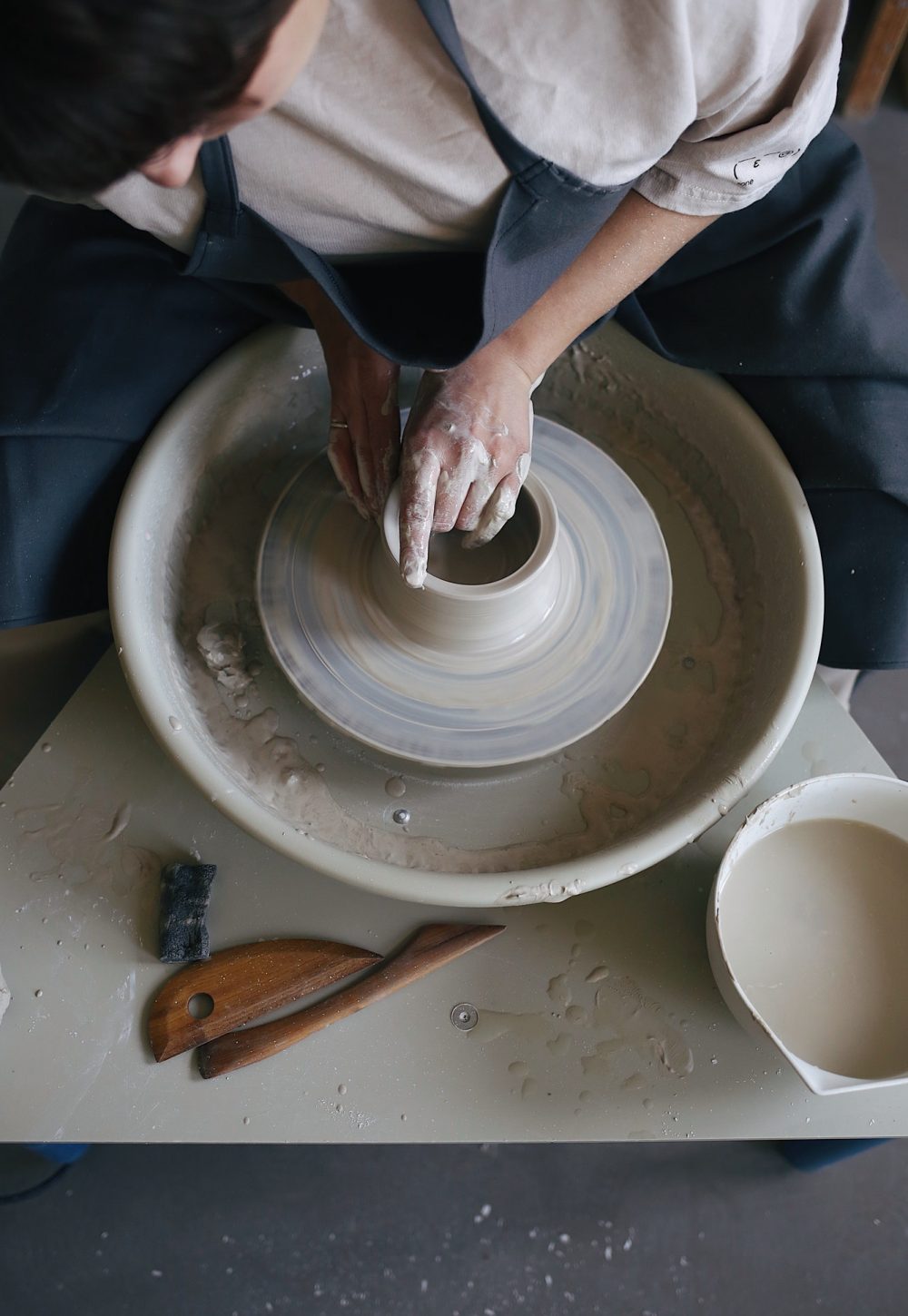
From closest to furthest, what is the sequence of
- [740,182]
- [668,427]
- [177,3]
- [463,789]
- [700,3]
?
[177,3] < [700,3] < [740,182] < [463,789] < [668,427]

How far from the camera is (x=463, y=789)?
1.34 metres

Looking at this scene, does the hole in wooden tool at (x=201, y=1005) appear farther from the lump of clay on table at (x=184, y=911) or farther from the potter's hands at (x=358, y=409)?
the potter's hands at (x=358, y=409)

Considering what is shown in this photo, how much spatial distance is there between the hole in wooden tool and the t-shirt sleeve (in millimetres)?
1110

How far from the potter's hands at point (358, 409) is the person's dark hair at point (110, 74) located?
2.08 feet

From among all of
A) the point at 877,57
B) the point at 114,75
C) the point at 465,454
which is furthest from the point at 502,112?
the point at 877,57

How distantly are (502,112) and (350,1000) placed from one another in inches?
39.1

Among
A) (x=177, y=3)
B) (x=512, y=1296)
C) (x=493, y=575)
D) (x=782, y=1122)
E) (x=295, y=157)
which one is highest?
(x=177, y=3)

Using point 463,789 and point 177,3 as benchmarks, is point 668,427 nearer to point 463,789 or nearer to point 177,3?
point 463,789

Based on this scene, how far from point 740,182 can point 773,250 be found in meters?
0.25

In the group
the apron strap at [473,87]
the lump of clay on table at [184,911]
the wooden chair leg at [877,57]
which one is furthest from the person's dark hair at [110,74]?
the wooden chair leg at [877,57]

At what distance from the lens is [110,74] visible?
24.6 inches

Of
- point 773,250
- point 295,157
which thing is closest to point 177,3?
point 295,157

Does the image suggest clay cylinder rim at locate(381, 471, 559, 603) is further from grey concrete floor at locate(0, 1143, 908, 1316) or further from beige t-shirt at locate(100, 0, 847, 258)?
grey concrete floor at locate(0, 1143, 908, 1316)

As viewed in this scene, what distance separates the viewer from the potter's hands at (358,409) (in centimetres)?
135
